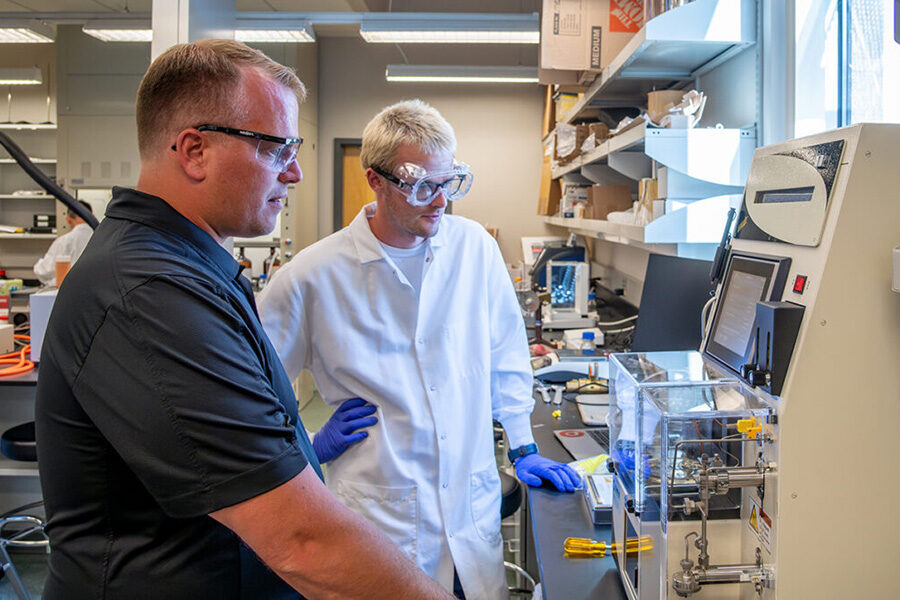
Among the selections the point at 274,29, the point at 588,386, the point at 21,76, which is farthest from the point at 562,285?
the point at 21,76

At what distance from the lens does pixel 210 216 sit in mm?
1026

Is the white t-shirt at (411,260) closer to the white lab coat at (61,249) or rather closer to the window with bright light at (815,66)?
the window with bright light at (815,66)

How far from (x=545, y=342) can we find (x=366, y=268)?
2.28 metres

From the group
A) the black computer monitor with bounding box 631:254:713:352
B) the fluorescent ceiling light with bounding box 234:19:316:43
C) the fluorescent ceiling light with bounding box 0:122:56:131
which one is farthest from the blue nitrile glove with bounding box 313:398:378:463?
the fluorescent ceiling light with bounding box 0:122:56:131

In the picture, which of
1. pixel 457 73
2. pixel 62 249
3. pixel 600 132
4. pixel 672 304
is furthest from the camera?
pixel 457 73

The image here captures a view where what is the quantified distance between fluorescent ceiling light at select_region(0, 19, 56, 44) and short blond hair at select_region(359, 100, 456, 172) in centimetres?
453

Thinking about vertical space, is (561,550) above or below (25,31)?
below

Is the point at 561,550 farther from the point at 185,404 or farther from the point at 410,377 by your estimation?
the point at 185,404

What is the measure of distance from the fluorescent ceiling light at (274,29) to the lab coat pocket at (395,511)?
4419 mm

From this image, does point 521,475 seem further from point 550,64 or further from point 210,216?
point 550,64

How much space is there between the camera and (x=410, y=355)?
5.63ft

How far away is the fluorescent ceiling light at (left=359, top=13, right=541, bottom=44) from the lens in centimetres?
512

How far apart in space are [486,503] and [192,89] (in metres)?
1.18

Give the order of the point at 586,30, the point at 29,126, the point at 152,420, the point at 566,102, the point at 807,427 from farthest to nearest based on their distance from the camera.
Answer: the point at 29,126 < the point at 566,102 < the point at 586,30 < the point at 807,427 < the point at 152,420
